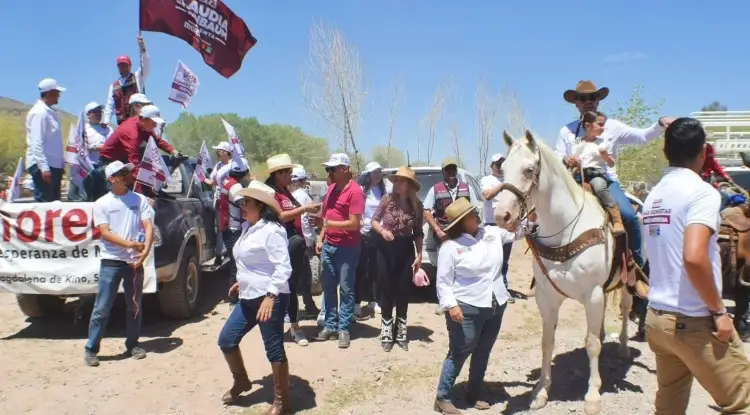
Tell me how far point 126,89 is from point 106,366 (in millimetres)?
4393

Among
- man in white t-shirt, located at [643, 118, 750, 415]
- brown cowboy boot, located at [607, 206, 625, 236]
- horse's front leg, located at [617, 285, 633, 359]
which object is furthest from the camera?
horse's front leg, located at [617, 285, 633, 359]

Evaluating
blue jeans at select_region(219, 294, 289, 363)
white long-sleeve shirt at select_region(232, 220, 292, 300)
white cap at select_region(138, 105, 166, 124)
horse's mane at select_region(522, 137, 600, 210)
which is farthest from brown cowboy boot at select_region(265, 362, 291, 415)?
white cap at select_region(138, 105, 166, 124)

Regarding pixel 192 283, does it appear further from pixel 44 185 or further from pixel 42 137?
pixel 42 137

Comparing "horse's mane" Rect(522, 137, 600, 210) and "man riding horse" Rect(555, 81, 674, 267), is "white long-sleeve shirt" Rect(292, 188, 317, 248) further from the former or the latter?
"horse's mane" Rect(522, 137, 600, 210)

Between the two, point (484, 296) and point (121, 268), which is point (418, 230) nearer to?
point (484, 296)

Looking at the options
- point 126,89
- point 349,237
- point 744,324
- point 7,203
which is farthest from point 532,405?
point 126,89

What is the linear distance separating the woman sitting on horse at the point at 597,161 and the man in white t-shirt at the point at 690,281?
1.89m

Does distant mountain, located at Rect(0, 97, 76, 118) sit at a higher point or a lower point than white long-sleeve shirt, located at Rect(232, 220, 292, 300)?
higher

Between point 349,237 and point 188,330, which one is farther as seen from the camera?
point 188,330

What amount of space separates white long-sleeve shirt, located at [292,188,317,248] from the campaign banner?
1913 mm

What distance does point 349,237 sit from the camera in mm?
6137

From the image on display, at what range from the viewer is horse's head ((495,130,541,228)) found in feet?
13.1

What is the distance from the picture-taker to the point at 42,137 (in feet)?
22.1

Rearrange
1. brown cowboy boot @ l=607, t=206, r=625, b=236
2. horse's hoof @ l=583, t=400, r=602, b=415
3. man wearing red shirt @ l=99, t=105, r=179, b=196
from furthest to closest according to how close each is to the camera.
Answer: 1. man wearing red shirt @ l=99, t=105, r=179, b=196
2. brown cowboy boot @ l=607, t=206, r=625, b=236
3. horse's hoof @ l=583, t=400, r=602, b=415
